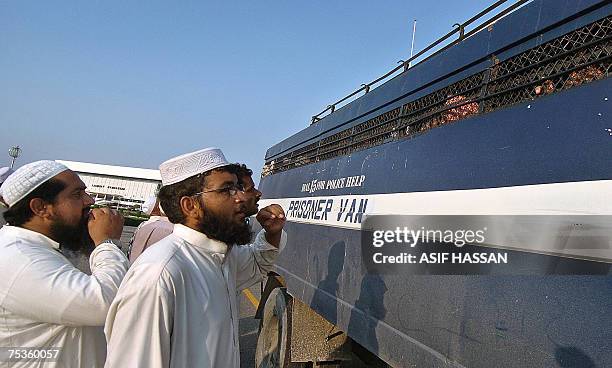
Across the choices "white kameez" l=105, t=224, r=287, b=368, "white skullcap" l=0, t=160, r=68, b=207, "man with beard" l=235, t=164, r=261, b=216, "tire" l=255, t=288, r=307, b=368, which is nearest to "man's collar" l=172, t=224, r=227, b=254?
"white kameez" l=105, t=224, r=287, b=368

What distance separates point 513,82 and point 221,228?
1364mm

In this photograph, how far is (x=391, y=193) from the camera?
2539 mm

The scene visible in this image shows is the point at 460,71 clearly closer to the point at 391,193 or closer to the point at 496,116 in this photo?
the point at 496,116

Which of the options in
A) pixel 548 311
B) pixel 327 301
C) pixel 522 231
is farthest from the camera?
pixel 327 301

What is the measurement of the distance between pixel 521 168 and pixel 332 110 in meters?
3.27

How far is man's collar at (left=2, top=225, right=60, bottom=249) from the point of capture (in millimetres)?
1798

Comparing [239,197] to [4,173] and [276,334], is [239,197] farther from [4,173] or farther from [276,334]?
[4,173]

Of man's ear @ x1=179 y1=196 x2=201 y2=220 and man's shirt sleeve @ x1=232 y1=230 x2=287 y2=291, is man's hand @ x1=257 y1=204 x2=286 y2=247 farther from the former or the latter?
man's ear @ x1=179 y1=196 x2=201 y2=220

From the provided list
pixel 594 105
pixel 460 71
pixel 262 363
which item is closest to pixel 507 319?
pixel 594 105

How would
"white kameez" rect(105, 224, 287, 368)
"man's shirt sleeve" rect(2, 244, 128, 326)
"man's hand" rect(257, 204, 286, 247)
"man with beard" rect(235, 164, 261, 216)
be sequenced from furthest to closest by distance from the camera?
"man's hand" rect(257, 204, 286, 247), "man with beard" rect(235, 164, 261, 216), "man's shirt sleeve" rect(2, 244, 128, 326), "white kameez" rect(105, 224, 287, 368)

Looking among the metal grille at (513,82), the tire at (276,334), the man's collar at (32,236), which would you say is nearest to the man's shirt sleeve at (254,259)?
the man's collar at (32,236)

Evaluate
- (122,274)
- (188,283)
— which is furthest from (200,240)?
(122,274)

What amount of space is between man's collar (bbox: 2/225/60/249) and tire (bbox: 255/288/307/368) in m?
2.47

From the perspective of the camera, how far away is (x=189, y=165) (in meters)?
1.88
